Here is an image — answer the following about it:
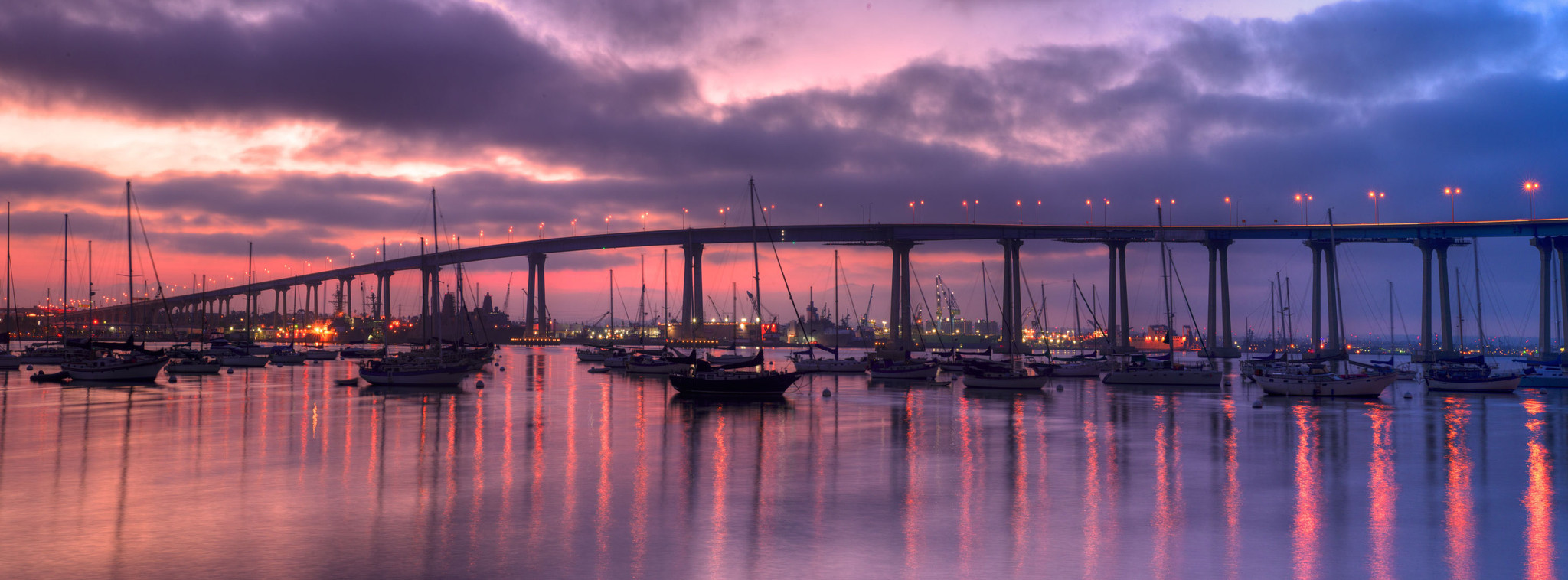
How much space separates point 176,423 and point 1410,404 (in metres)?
63.0

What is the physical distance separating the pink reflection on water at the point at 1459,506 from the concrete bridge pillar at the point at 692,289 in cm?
13496

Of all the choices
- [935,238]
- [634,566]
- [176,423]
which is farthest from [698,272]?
[634,566]

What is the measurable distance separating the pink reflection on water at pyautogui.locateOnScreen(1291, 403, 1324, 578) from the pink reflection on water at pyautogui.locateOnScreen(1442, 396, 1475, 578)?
2096mm

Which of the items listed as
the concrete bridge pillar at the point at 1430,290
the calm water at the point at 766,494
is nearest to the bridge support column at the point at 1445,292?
the concrete bridge pillar at the point at 1430,290

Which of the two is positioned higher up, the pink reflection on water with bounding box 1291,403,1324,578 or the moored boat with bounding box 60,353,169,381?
the moored boat with bounding box 60,353,169,381

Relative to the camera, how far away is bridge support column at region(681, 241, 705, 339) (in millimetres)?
171250

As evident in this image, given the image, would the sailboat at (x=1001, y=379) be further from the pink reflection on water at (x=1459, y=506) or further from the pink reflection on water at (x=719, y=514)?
the pink reflection on water at (x=719, y=514)

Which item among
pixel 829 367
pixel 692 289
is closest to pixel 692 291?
pixel 692 289

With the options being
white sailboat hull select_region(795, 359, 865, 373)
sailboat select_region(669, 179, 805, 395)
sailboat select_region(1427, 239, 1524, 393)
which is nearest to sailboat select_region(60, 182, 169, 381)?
sailboat select_region(669, 179, 805, 395)

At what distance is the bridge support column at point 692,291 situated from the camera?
171250 millimetres

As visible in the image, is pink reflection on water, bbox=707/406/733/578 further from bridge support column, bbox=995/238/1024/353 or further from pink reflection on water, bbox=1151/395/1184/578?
bridge support column, bbox=995/238/1024/353

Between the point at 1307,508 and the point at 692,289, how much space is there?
15118cm

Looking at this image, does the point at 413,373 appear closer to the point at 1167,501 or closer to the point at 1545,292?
the point at 1167,501

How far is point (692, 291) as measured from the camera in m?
170
